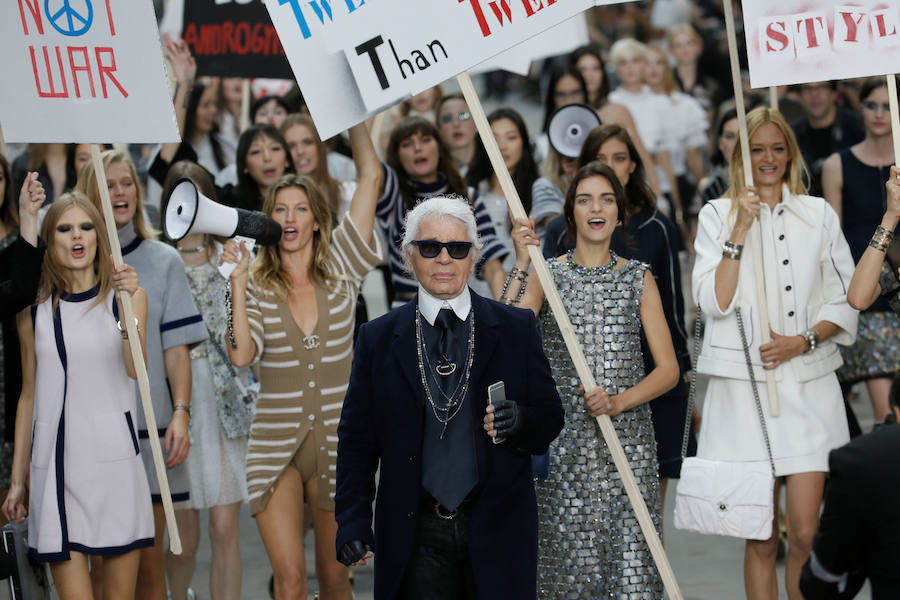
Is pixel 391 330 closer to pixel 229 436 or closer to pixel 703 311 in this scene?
pixel 703 311

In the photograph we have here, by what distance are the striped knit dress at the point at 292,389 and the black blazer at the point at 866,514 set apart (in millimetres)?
2814

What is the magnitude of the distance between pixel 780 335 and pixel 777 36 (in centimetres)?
125

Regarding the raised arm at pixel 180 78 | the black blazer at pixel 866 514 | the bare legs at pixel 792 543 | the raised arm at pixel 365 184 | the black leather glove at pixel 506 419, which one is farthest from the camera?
the raised arm at pixel 180 78

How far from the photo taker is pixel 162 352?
22.5 ft

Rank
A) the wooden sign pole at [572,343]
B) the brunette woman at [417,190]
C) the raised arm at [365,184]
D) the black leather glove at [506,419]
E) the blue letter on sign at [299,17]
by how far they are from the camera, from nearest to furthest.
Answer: the black leather glove at [506,419], the wooden sign pole at [572,343], the blue letter on sign at [299,17], the raised arm at [365,184], the brunette woman at [417,190]

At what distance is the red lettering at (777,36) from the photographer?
6.19 m

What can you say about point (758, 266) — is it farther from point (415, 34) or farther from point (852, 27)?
point (415, 34)

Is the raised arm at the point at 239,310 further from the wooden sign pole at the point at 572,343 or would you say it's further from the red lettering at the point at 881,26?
the red lettering at the point at 881,26

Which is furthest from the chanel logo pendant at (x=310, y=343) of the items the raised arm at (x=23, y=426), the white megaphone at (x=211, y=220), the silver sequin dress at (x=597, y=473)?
the raised arm at (x=23, y=426)

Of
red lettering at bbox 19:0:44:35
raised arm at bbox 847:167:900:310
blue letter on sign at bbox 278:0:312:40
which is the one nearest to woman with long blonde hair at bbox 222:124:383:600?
blue letter on sign at bbox 278:0:312:40

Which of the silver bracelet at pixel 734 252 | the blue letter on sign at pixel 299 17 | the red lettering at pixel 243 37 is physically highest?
the red lettering at pixel 243 37

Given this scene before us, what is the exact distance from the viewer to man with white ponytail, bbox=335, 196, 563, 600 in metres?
4.90

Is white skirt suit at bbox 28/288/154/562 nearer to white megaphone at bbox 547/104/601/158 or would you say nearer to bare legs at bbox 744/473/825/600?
bare legs at bbox 744/473/825/600

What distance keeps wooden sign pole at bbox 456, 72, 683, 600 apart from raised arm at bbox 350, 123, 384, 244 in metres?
1.14
